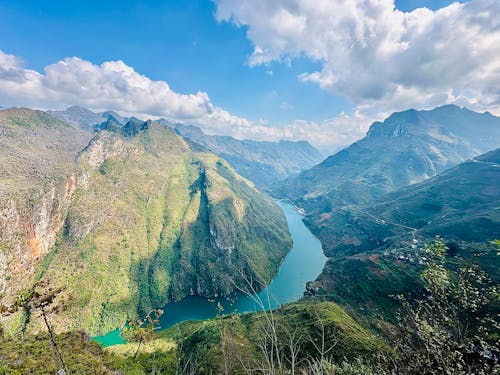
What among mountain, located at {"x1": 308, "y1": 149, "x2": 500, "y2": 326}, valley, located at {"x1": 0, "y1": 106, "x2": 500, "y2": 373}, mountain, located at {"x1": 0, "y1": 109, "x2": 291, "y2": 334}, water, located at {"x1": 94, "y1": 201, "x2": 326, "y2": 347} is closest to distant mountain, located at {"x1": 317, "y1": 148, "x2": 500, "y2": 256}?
mountain, located at {"x1": 308, "y1": 149, "x2": 500, "y2": 326}

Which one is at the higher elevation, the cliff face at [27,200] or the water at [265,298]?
the cliff face at [27,200]

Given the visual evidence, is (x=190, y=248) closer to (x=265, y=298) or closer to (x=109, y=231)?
(x=109, y=231)

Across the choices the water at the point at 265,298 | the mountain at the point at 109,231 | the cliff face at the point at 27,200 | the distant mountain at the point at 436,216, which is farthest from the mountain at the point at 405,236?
the cliff face at the point at 27,200

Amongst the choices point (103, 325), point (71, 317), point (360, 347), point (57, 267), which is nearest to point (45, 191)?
point (57, 267)

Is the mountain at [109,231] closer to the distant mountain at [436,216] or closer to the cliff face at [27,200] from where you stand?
the cliff face at [27,200]

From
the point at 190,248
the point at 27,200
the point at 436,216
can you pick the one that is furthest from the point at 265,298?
the point at 27,200
